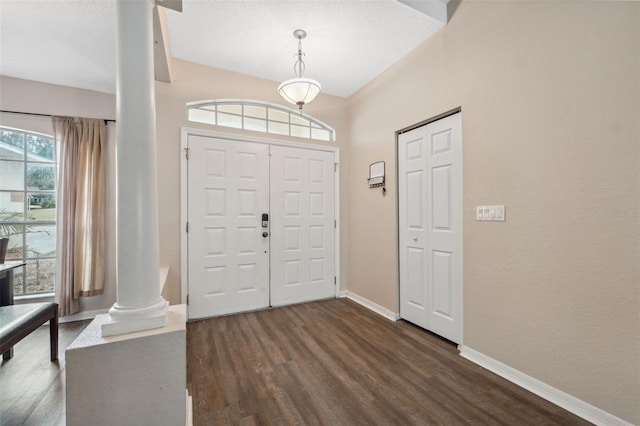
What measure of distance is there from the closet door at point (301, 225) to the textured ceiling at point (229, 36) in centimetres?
110

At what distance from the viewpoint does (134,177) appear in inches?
52.3

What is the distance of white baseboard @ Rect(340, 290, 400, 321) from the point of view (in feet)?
10.2

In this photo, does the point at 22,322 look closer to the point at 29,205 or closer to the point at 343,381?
the point at 29,205

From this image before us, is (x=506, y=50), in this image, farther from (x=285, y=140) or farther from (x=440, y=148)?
(x=285, y=140)

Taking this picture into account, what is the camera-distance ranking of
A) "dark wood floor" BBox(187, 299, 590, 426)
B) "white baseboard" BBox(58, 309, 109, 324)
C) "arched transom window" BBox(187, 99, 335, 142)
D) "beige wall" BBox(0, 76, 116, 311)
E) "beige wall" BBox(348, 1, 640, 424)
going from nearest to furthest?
"beige wall" BBox(348, 1, 640, 424), "dark wood floor" BBox(187, 299, 590, 426), "beige wall" BBox(0, 76, 116, 311), "white baseboard" BBox(58, 309, 109, 324), "arched transom window" BBox(187, 99, 335, 142)

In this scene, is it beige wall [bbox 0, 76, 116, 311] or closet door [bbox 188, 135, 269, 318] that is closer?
beige wall [bbox 0, 76, 116, 311]

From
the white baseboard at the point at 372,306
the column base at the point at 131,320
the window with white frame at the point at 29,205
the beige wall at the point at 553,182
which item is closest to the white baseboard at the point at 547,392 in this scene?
the beige wall at the point at 553,182

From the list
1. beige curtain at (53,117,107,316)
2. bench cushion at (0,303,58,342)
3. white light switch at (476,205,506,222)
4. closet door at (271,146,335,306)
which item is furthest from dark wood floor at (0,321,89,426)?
white light switch at (476,205,506,222)

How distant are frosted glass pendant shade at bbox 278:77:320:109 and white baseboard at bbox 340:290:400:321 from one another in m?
2.45

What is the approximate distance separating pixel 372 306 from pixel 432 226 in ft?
4.35

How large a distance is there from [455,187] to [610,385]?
1.56 meters

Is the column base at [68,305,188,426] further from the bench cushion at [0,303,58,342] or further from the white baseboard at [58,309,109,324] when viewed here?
the white baseboard at [58,309,109,324]

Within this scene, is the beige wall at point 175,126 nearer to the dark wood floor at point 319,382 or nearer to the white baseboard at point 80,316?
the dark wood floor at point 319,382

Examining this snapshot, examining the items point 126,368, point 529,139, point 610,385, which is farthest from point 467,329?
point 126,368
